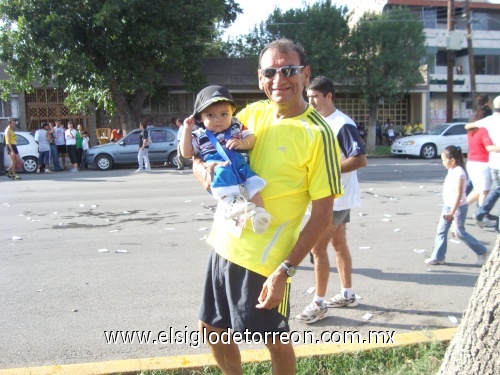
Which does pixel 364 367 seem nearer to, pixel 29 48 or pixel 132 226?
pixel 132 226

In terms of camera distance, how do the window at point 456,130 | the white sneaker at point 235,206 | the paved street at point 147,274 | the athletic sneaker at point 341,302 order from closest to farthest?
the white sneaker at point 235,206
the paved street at point 147,274
the athletic sneaker at point 341,302
the window at point 456,130

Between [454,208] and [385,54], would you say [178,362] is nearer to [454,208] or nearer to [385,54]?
[454,208]

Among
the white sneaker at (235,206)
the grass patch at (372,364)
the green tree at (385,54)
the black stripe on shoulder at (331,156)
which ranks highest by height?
the green tree at (385,54)

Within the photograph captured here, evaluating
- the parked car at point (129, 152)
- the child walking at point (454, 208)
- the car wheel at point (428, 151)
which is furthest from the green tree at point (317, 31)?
the child walking at point (454, 208)

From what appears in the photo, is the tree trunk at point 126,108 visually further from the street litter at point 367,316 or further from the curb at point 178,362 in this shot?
the curb at point 178,362

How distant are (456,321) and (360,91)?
2240 centimetres

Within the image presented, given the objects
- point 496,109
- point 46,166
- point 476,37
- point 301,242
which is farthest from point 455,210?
point 476,37

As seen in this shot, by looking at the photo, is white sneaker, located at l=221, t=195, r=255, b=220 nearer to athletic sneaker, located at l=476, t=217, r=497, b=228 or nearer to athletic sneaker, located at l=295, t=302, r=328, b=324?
athletic sneaker, located at l=295, t=302, r=328, b=324

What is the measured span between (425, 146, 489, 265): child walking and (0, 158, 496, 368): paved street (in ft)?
0.61

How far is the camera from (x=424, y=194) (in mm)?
10852

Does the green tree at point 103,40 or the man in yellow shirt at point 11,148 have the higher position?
the green tree at point 103,40

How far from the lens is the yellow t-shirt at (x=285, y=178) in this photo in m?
2.51

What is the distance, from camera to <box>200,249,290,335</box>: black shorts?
2609mm

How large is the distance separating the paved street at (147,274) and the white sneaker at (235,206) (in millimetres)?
1707
